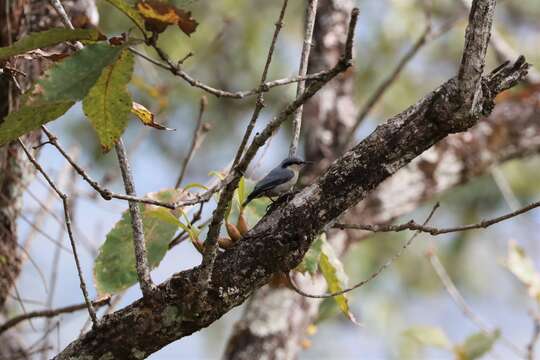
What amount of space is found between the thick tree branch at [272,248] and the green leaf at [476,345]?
1426mm

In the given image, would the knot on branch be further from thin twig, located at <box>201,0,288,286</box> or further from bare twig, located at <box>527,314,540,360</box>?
bare twig, located at <box>527,314,540,360</box>

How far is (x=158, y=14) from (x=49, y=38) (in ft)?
0.59

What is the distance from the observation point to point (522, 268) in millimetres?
2727

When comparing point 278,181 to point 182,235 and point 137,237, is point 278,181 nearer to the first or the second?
point 182,235

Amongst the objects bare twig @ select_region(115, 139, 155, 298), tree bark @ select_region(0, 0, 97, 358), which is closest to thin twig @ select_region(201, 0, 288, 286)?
bare twig @ select_region(115, 139, 155, 298)

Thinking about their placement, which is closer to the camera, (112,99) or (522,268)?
(112,99)

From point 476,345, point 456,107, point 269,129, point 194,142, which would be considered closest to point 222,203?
point 269,129

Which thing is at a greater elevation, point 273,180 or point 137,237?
point 273,180

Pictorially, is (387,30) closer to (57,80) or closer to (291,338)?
(291,338)

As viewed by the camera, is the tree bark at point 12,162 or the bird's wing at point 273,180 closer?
the bird's wing at point 273,180

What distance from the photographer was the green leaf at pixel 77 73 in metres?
1.01

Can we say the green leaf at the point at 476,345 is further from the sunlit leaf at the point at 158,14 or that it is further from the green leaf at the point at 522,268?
the sunlit leaf at the point at 158,14

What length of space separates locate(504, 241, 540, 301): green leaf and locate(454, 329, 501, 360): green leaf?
0.84ft

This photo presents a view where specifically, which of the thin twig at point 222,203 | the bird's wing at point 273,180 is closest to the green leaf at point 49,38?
the thin twig at point 222,203
